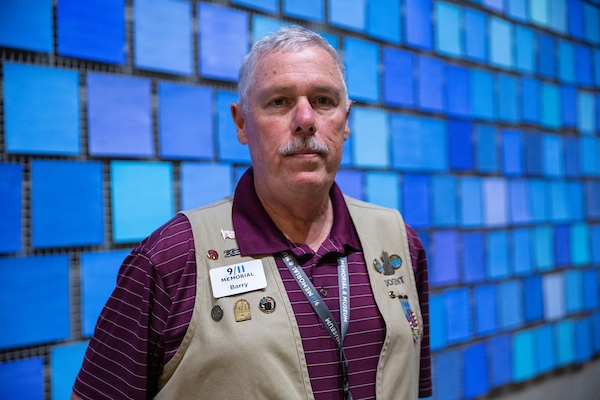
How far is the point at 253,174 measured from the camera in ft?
4.55

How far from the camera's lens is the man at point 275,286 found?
3.53 ft

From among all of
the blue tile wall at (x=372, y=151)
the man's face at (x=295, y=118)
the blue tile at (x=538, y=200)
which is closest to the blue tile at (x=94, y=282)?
the blue tile wall at (x=372, y=151)

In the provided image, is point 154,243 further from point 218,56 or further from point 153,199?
point 218,56

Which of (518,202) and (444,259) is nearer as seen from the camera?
(444,259)

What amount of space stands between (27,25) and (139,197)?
2.42 ft

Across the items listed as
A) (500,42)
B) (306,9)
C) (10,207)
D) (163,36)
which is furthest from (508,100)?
(10,207)

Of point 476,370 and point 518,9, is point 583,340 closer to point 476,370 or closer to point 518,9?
point 476,370

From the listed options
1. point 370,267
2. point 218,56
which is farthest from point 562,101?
point 370,267

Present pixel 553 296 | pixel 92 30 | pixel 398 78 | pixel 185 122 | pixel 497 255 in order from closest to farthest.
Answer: pixel 92 30 → pixel 185 122 → pixel 398 78 → pixel 497 255 → pixel 553 296

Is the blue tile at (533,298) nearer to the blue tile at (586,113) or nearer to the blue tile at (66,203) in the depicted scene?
the blue tile at (586,113)

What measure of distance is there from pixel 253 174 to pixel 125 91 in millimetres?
797

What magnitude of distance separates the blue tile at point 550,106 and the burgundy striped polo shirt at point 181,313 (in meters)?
3.12

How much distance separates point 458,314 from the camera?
2975 millimetres

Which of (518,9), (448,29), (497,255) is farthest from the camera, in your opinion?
(518,9)
